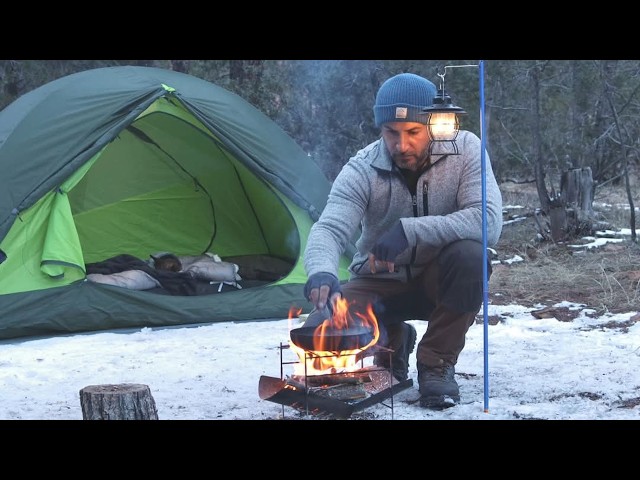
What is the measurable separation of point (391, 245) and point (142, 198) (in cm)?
403

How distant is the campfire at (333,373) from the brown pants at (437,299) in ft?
0.76

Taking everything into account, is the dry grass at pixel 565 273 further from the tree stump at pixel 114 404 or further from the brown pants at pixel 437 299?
the tree stump at pixel 114 404

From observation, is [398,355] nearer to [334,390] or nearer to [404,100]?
[334,390]

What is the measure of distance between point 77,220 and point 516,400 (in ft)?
14.0

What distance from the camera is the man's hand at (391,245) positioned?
3.49 meters

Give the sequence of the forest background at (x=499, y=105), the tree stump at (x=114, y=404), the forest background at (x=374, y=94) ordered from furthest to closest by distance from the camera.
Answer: the forest background at (x=374, y=94) < the forest background at (x=499, y=105) < the tree stump at (x=114, y=404)

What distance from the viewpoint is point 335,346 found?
10.6 feet

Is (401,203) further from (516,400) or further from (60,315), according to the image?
(60,315)

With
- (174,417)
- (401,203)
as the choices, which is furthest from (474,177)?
(174,417)

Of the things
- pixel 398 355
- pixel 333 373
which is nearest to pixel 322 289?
pixel 333 373

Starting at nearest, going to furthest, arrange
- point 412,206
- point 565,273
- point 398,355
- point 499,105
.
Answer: point 412,206 → point 398,355 → point 565,273 → point 499,105

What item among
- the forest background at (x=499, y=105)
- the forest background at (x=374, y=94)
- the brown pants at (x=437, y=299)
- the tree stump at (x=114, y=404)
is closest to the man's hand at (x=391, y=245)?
the brown pants at (x=437, y=299)

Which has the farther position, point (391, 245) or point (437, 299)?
point (437, 299)

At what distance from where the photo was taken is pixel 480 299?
3.54 meters
